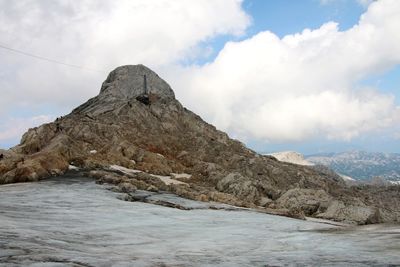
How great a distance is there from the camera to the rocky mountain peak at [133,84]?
72.2 m

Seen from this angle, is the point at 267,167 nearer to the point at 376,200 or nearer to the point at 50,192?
the point at 376,200

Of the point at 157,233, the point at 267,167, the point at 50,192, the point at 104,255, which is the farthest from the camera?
the point at 267,167

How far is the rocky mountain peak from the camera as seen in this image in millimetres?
72194

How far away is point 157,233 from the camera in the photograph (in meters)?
20.8

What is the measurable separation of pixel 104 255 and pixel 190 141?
4963cm

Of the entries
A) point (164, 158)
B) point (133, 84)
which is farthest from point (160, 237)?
point (133, 84)

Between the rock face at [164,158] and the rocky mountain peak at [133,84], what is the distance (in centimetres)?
16

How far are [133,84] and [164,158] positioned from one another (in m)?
22.5

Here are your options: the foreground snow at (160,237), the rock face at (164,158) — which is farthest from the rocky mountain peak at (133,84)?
the foreground snow at (160,237)

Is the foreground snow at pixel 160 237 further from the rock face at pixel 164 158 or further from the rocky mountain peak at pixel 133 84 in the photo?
the rocky mountain peak at pixel 133 84

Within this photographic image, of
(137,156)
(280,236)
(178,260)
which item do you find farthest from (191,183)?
(178,260)

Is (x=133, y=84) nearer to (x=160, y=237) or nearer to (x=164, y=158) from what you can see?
(x=164, y=158)

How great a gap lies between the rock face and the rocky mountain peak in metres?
0.16

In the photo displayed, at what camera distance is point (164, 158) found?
2169 inches
